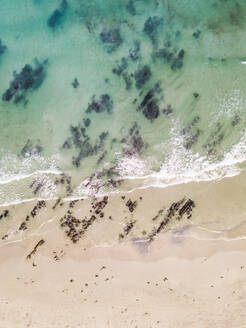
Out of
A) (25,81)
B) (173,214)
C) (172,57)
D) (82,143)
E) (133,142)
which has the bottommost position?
(173,214)

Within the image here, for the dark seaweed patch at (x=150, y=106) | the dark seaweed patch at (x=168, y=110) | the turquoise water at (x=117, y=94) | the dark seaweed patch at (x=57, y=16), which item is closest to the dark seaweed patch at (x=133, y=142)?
the turquoise water at (x=117, y=94)

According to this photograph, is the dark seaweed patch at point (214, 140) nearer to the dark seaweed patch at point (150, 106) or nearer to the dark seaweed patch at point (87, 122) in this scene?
the dark seaweed patch at point (150, 106)

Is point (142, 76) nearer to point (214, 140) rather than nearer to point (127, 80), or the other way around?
point (127, 80)

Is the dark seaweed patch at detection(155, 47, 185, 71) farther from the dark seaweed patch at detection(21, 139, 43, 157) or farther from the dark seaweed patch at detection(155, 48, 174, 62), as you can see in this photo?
the dark seaweed patch at detection(21, 139, 43, 157)

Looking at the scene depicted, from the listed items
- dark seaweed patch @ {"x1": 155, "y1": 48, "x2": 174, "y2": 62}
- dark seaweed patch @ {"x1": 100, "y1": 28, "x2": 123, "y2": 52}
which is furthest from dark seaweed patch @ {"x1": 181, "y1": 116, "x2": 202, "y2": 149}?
dark seaweed patch @ {"x1": 100, "y1": 28, "x2": 123, "y2": 52}

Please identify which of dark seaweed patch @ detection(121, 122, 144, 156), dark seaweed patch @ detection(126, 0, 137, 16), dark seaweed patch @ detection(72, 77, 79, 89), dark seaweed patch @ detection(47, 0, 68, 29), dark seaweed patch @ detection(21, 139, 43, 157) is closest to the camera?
dark seaweed patch @ detection(121, 122, 144, 156)

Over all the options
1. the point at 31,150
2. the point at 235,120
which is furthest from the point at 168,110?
the point at 31,150

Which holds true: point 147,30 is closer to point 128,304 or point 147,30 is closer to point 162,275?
point 162,275
